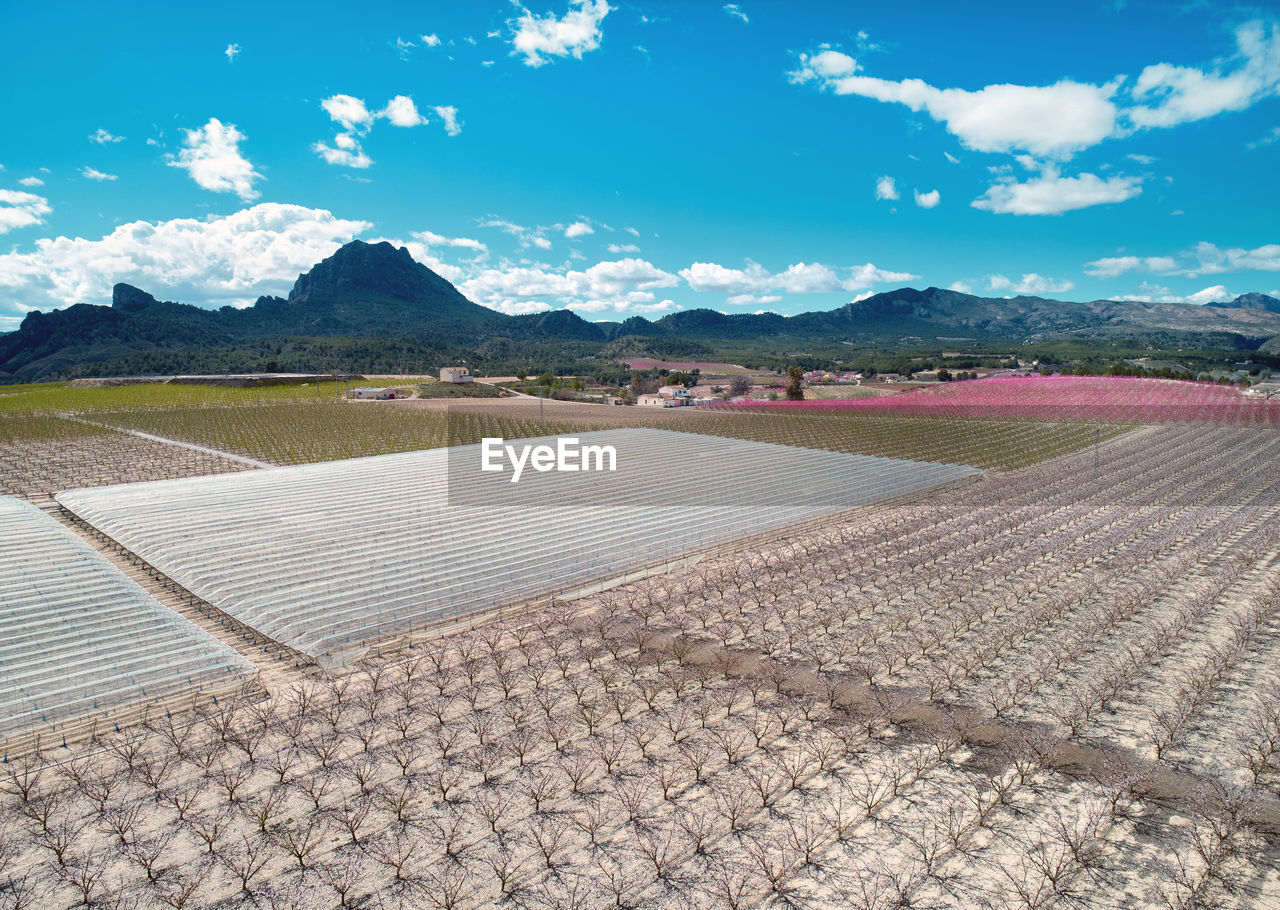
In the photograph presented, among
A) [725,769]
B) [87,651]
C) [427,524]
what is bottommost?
[725,769]

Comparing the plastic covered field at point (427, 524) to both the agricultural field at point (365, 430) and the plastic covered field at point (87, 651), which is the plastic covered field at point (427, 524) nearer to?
the plastic covered field at point (87, 651)

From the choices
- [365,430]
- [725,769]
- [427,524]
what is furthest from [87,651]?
[365,430]

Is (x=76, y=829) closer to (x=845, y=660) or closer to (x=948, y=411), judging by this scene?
(x=845, y=660)

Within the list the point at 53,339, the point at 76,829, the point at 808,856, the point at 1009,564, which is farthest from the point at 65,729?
the point at 53,339

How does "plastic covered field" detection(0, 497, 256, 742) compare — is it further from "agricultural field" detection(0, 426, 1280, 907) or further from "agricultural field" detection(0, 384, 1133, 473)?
"agricultural field" detection(0, 384, 1133, 473)

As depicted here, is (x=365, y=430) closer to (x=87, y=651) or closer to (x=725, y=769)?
(x=87, y=651)

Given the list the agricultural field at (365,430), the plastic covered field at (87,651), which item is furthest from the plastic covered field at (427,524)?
the agricultural field at (365,430)
